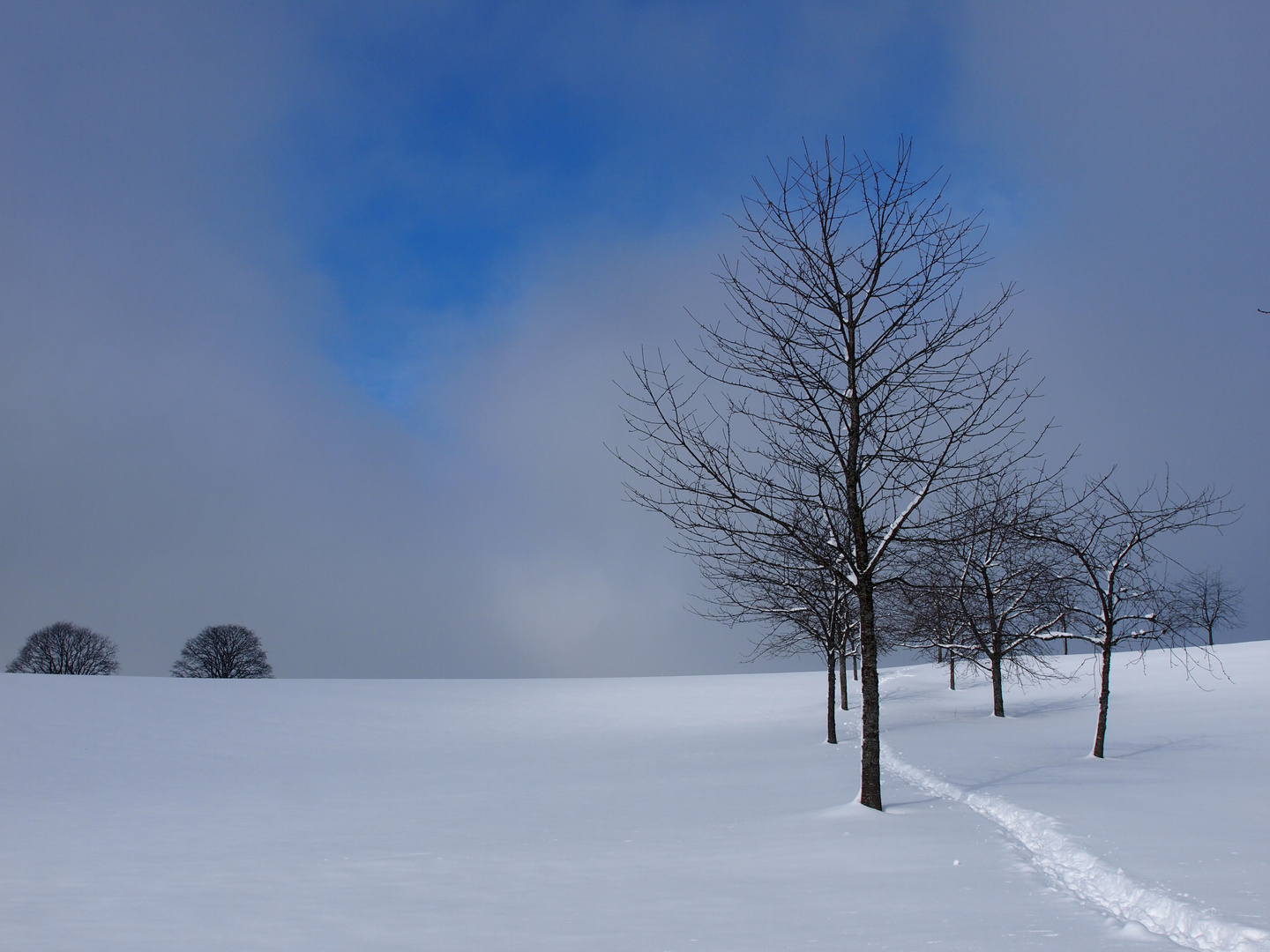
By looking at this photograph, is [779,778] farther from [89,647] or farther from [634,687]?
[89,647]

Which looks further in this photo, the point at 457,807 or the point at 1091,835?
the point at 457,807

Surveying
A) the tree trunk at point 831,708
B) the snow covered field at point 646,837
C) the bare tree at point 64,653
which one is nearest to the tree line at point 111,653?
the bare tree at point 64,653

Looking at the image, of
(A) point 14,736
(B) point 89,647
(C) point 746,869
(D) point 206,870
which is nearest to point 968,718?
(C) point 746,869

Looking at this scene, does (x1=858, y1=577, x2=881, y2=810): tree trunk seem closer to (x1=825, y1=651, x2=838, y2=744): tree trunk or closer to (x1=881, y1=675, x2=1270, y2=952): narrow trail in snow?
(x1=881, y1=675, x2=1270, y2=952): narrow trail in snow

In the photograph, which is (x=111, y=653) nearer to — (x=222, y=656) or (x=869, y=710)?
(x=222, y=656)

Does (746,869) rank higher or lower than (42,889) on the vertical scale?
higher

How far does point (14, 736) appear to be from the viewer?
73.5 feet

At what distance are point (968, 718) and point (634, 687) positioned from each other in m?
24.9

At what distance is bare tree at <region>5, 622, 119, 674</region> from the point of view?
53.9 meters

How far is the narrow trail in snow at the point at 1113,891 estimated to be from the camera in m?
4.93

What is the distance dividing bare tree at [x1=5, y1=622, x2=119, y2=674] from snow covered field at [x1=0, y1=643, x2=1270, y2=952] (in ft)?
115

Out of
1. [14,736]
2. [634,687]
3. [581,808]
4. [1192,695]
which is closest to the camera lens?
[581,808]

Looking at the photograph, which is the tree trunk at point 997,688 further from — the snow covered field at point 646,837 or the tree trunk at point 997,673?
the snow covered field at point 646,837

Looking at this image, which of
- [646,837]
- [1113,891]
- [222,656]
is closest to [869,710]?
[646,837]
